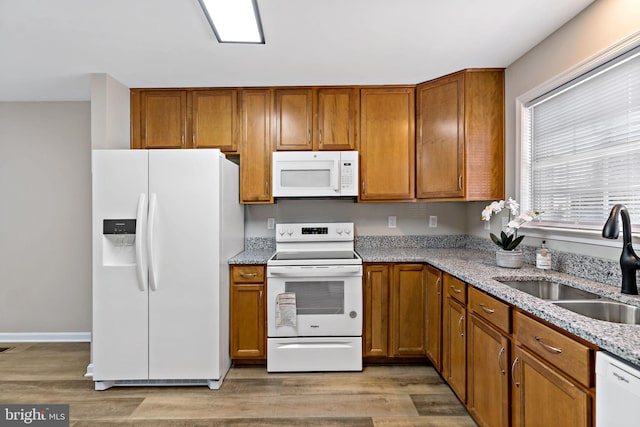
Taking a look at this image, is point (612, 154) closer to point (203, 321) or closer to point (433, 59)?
point (433, 59)

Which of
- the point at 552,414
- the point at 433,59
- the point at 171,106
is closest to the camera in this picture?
the point at 552,414

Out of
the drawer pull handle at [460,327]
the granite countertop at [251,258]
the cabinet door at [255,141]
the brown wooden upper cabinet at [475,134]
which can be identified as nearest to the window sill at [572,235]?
the brown wooden upper cabinet at [475,134]

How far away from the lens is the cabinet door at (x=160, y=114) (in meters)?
3.04

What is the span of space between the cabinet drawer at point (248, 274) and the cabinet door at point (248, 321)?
0.13 feet

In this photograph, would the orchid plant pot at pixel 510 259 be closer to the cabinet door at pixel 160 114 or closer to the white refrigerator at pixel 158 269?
the white refrigerator at pixel 158 269

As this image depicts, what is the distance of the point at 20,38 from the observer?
7.23ft

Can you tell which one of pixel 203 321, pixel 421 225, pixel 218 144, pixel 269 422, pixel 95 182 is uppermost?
pixel 218 144

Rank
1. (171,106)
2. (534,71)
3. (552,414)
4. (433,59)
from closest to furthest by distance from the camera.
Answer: (552,414) → (534,71) → (433,59) → (171,106)

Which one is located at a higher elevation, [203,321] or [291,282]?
[291,282]

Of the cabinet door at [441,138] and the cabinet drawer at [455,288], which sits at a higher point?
the cabinet door at [441,138]

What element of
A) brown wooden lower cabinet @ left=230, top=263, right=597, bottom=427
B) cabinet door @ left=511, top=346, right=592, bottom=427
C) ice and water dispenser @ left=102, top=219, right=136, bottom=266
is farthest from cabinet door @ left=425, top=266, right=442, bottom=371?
ice and water dispenser @ left=102, top=219, right=136, bottom=266

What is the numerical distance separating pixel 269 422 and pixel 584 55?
9.18 feet

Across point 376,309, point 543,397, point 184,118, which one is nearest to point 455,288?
point 376,309

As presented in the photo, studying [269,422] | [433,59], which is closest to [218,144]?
[433,59]
